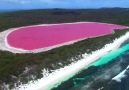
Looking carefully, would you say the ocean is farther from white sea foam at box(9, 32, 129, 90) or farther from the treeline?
the treeline

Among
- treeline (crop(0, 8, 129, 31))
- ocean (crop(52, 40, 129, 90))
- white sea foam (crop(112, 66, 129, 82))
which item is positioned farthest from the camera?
treeline (crop(0, 8, 129, 31))

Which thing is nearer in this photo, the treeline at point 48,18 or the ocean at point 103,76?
the ocean at point 103,76

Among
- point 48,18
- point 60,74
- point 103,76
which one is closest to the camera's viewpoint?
point 60,74

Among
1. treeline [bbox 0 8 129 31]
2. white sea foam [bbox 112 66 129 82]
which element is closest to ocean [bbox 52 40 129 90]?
A: white sea foam [bbox 112 66 129 82]

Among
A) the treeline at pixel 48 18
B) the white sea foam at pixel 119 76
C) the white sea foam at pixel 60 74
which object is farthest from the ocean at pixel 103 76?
the treeline at pixel 48 18

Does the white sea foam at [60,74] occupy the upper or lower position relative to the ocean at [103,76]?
upper

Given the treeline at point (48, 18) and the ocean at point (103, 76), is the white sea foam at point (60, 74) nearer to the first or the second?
the ocean at point (103, 76)

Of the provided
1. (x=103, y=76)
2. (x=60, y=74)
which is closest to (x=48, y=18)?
(x=103, y=76)

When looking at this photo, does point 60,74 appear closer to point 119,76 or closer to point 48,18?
point 119,76

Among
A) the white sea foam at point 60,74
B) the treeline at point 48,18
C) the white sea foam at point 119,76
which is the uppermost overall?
the white sea foam at point 60,74

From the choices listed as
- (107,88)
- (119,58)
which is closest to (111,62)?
(119,58)
